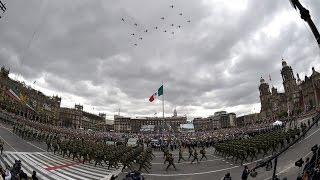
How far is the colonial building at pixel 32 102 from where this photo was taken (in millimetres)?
99681

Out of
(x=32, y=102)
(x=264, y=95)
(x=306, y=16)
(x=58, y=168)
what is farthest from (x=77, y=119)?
(x=306, y=16)

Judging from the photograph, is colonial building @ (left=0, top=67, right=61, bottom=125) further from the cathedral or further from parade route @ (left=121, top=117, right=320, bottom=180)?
the cathedral

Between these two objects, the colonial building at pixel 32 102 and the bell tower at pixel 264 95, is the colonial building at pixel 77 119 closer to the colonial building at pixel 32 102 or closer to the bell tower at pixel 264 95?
the colonial building at pixel 32 102

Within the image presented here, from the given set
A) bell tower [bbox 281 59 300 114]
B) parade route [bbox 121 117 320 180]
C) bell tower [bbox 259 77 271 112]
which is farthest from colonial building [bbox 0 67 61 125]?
bell tower [bbox 259 77 271 112]

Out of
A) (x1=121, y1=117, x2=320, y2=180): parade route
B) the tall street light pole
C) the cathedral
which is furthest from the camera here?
the cathedral

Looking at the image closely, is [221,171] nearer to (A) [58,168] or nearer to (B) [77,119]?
(A) [58,168]

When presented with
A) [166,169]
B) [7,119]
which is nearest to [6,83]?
[7,119]

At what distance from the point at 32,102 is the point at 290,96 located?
87581 millimetres

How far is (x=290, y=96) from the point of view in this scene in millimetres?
107000

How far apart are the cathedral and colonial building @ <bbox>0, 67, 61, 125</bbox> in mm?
80462

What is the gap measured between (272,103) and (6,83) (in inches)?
3938

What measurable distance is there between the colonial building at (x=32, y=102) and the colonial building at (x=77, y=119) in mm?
7910

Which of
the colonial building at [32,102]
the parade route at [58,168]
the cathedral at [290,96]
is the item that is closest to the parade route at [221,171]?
the parade route at [58,168]

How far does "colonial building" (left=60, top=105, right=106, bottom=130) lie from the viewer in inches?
6250
